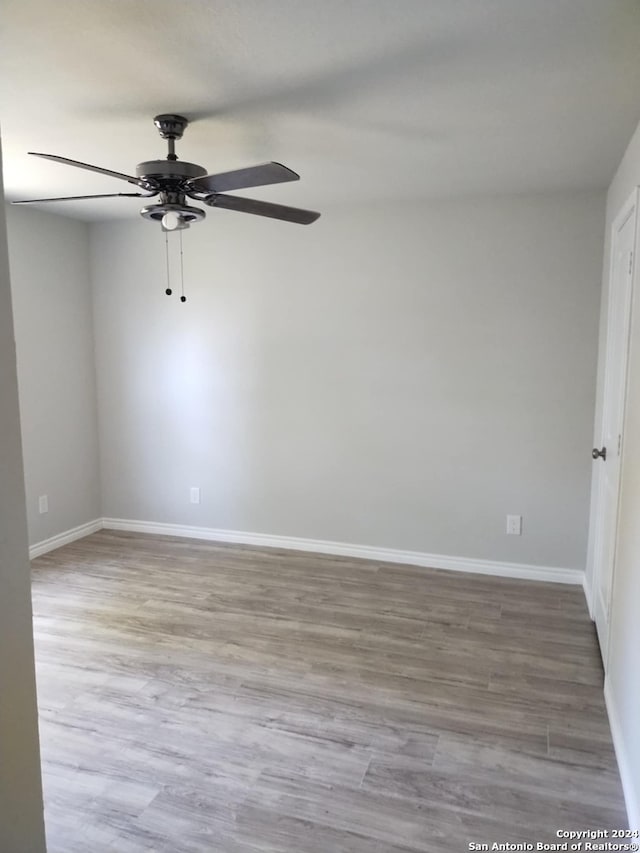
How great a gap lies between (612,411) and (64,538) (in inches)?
152

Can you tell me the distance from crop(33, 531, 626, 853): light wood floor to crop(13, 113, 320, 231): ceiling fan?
2.06 m

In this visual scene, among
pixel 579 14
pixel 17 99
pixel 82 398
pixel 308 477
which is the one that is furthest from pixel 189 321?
pixel 579 14

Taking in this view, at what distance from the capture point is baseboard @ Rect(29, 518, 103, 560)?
4363 mm

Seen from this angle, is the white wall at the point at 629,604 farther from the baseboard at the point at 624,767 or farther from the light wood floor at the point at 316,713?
the light wood floor at the point at 316,713

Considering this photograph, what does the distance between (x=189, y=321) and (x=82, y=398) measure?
1.07m

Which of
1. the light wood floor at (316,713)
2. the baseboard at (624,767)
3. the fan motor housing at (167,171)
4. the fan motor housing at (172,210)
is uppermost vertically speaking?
the fan motor housing at (167,171)

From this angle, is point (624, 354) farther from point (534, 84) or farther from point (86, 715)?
point (86, 715)

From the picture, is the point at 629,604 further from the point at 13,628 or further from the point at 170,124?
the point at 170,124

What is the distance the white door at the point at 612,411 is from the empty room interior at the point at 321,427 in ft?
0.13

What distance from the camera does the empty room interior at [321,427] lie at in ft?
6.15

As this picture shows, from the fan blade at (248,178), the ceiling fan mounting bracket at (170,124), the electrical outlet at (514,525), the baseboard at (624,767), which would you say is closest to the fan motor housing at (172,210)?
the fan blade at (248,178)

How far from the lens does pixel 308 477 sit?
14.5ft

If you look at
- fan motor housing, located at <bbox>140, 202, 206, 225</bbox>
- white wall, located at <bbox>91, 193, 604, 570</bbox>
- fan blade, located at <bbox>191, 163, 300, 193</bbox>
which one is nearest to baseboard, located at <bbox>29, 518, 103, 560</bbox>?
white wall, located at <bbox>91, 193, 604, 570</bbox>

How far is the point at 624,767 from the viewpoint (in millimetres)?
2070
